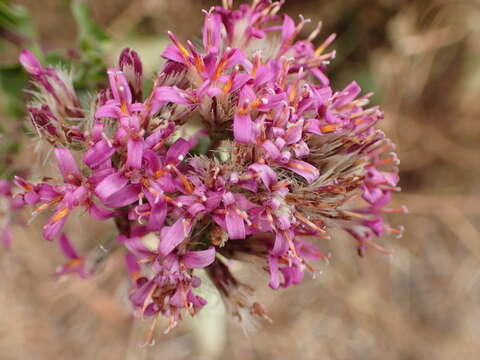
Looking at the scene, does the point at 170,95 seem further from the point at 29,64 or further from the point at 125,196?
the point at 29,64

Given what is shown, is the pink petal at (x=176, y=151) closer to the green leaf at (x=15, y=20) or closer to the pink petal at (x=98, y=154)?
the pink petal at (x=98, y=154)

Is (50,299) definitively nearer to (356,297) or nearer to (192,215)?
(356,297)

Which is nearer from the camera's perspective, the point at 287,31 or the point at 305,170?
the point at 305,170

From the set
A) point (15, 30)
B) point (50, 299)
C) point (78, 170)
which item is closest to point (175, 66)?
point (78, 170)

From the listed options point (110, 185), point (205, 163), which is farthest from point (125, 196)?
point (205, 163)

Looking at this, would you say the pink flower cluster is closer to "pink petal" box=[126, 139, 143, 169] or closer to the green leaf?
"pink petal" box=[126, 139, 143, 169]

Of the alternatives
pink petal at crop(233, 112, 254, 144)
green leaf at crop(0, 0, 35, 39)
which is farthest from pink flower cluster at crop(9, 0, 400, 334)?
green leaf at crop(0, 0, 35, 39)

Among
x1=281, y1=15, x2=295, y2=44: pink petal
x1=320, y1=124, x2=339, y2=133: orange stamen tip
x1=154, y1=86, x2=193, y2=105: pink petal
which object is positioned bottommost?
x1=320, y1=124, x2=339, y2=133: orange stamen tip
